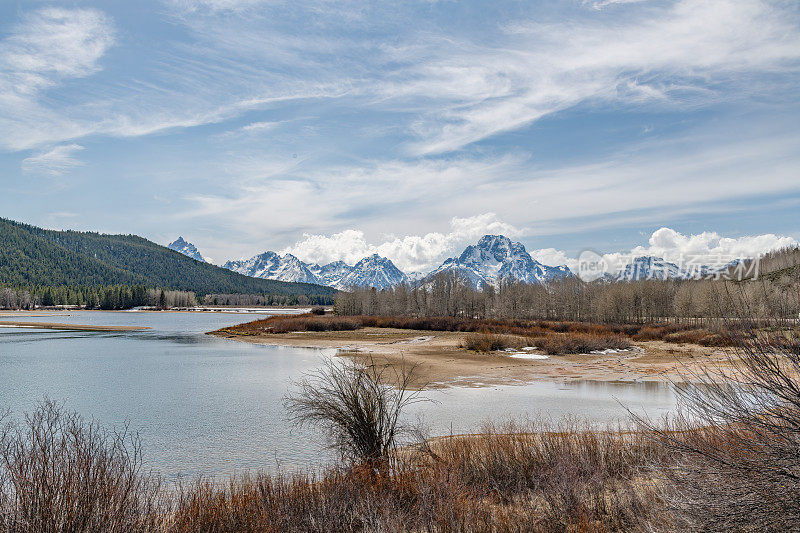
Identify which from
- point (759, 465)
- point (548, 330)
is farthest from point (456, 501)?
point (548, 330)

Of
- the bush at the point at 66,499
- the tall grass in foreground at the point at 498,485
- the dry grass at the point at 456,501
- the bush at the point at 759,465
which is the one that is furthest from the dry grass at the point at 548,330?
the bush at the point at 66,499

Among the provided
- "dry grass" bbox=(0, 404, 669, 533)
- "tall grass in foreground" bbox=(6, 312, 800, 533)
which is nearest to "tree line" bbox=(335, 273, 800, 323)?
"dry grass" bbox=(0, 404, 669, 533)

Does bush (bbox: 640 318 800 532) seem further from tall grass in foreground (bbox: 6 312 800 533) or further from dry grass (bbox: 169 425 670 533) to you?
dry grass (bbox: 169 425 670 533)

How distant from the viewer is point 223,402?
81.0 feet

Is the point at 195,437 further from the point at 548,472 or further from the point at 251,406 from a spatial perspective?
the point at 548,472

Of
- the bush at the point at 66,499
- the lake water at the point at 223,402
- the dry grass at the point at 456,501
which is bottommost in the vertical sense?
the lake water at the point at 223,402

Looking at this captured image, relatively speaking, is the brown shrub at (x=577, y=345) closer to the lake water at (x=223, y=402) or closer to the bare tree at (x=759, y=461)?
the lake water at (x=223, y=402)

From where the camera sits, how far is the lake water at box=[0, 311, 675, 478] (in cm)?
1603

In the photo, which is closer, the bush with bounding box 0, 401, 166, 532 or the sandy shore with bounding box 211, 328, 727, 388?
the bush with bounding box 0, 401, 166, 532

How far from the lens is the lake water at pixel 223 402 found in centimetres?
1603

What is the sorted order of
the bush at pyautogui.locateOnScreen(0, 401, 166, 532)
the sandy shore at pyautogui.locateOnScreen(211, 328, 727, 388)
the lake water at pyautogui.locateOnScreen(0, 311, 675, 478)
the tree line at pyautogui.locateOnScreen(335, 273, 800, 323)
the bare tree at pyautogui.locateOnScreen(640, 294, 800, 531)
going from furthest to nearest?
the tree line at pyautogui.locateOnScreen(335, 273, 800, 323), the sandy shore at pyautogui.locateOnScreen(211, 328, 727, 388), the lake water at pyautogui.locateOnScreen(0, 311, 675, 478), the bush at pyautogui.locateOnScreen(0, 401, 166, 532), the bare tree at pyautogui.locateOnScreen(640, 294, 800, 531)

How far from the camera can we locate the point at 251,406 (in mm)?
23625

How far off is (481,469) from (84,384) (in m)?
26.9

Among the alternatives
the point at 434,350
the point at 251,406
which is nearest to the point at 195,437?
the point at 251,406
